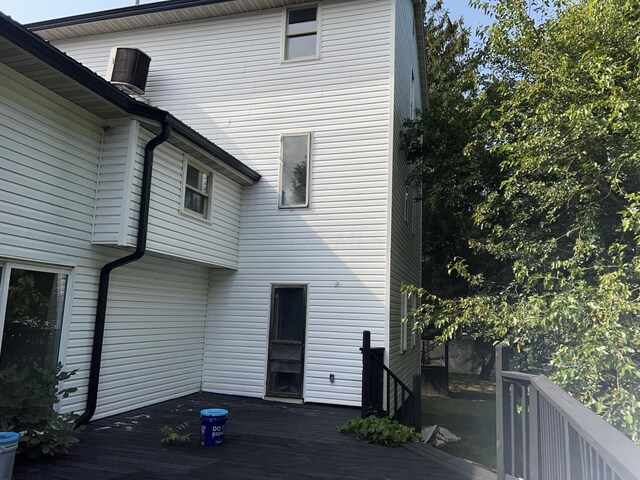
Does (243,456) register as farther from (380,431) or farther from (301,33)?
(301,33)

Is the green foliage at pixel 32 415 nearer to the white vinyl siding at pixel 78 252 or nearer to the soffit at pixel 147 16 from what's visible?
the white vinyl siding at pixel 78 252

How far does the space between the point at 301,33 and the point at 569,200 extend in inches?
224

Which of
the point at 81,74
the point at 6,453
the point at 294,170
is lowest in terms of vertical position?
the point at 6,453

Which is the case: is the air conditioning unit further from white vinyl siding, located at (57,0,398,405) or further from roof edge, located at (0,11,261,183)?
roof edge, located at (0,11,261,183)

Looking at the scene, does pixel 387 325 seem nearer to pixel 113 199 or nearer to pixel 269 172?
pixel 269 172

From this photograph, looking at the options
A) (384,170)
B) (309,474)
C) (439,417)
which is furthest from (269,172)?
(439,417)

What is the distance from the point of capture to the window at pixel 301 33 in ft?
28.4

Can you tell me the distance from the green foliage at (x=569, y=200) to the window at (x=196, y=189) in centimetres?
441

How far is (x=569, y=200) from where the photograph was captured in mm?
7258

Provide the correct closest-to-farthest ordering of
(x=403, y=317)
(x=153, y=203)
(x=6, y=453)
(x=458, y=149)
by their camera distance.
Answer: (x=6, y=453) → (x=153, y=203) → (x=403, y=317) → (x=458, y=149)

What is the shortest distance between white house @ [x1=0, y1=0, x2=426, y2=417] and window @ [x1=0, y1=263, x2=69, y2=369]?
27 mm

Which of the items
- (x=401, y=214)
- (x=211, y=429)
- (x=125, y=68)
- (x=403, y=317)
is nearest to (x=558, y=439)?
(x=211, y=429)

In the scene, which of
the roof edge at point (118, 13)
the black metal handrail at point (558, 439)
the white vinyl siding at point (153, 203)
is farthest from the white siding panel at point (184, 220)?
the black metal handrail at point (558, 439)

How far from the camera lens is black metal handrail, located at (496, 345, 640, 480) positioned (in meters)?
1.28
